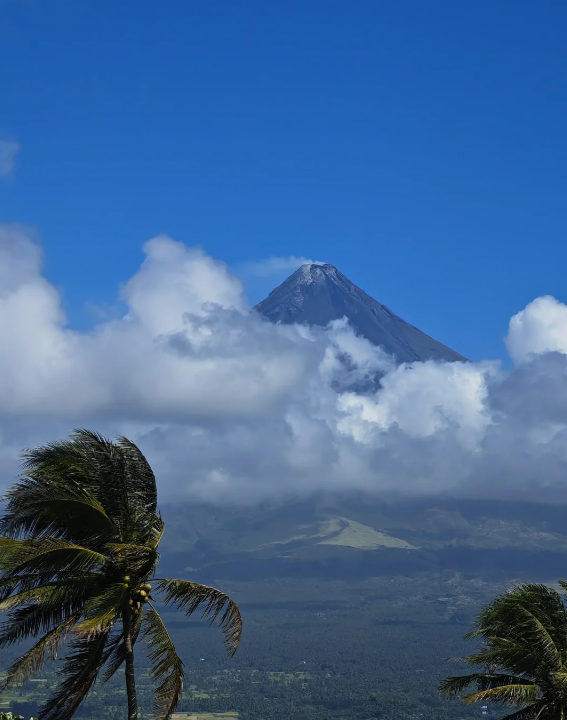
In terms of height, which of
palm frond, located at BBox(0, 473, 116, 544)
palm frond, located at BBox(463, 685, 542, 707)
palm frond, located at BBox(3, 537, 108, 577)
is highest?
palm frond, located at BBox(0, 473, 116, 544)

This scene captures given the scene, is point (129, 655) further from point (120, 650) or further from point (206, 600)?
point (206, 600)

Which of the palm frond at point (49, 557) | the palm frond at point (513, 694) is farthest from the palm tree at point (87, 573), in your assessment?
the palm frond at point (513, 694)

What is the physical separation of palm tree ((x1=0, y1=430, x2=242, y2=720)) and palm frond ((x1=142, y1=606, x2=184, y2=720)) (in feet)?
0.07

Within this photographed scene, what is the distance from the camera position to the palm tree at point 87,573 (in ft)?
66.8

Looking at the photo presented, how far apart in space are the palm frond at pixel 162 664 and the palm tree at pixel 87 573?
0.02 m

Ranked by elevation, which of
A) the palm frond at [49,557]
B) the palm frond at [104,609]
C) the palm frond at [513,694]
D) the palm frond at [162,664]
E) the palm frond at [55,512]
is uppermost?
the palm frond at [55,512]

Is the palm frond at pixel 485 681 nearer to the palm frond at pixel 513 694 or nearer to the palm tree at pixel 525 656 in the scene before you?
the palm tree at pixel 525 656

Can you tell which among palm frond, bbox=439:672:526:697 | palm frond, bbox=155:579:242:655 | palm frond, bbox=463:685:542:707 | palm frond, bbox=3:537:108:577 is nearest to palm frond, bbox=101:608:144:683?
palm frond, bbox=155:579:242:655

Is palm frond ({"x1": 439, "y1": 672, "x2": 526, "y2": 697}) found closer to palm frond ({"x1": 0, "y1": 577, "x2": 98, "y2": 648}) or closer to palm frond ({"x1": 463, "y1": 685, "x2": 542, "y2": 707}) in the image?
palm frond ({"x1": 463, "y1": 685, "x2": 542, "y2": 707})

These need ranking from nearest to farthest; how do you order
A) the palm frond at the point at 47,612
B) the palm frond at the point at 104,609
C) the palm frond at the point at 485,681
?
1. the palm frond at the point at 104,609
2. the palm frond at the point at 47,612
3. the palm frond at the point at 485,681

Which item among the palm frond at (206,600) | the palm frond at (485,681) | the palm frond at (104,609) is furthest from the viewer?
the palm frond at (485,681)

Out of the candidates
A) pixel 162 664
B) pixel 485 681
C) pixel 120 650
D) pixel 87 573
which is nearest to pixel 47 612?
pixel 87 573

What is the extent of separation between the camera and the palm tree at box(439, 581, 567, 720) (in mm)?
24797

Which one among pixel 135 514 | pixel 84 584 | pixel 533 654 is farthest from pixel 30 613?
pixel 533 654
